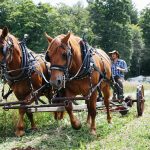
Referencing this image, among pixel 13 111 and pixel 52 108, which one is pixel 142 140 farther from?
pixel 13 111

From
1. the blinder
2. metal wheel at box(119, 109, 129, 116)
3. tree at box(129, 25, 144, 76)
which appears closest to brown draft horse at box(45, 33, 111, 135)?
the blinder

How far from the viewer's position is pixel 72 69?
357 inches

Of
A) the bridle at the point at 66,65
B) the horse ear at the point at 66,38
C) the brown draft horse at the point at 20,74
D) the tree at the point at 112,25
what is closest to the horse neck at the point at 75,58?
the bridle at the point at 66,65

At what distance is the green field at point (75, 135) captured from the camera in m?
8.61

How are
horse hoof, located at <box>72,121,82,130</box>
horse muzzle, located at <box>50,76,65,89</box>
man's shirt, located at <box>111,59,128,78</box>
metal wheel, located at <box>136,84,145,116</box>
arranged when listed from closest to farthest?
horse muzzle, located at <box>50,76,65,89</box>, horse hoof, located at <box>72,121,82,130</box>, metal wheel, located at <box>136,84,145,116</box>, man's shirt, located at <box>111,59,128,78</box>

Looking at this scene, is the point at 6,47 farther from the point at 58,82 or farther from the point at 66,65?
the point at 58,82

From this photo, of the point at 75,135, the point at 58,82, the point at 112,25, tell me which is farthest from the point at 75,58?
the point at 112,25

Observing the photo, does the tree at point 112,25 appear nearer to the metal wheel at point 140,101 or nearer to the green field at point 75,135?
the metal wheel at point 140,101

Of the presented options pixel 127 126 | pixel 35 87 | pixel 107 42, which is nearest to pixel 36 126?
pixel 35 87

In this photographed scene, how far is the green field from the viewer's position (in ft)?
28.2

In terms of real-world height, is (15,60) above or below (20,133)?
above

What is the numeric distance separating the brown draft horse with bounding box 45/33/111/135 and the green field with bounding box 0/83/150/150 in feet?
1.24

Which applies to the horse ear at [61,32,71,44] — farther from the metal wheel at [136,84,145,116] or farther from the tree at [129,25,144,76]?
the tree at [129,25,144,76]

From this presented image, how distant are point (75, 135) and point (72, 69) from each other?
151cm
